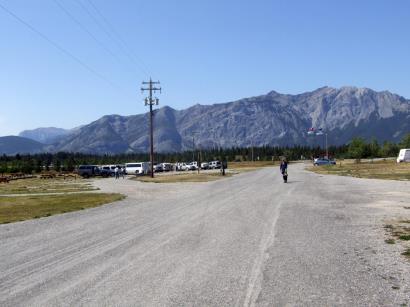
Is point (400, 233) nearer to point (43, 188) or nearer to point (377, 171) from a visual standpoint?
point (43, 188)

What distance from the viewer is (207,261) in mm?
11141

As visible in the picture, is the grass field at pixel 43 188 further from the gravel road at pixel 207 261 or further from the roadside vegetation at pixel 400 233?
the roadside vegetation at pixel 400 233

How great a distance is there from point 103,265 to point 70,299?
2711 millimetres

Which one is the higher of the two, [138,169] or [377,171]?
[138,169]

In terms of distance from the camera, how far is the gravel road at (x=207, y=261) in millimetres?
8336

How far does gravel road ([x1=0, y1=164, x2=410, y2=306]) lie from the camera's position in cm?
834

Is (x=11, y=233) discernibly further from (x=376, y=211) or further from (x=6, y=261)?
(x=376, y=211)

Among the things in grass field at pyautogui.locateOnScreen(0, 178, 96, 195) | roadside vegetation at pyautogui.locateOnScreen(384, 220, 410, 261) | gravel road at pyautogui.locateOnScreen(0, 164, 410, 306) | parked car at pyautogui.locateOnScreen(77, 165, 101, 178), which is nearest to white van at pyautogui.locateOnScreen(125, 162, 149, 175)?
parked car at pyautogui.locateOnScreen(77, 165, 101, 178)

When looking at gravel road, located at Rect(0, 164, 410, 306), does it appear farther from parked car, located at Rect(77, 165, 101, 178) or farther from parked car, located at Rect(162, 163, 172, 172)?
parked car, located at Rect(162, 163, 172, 172)

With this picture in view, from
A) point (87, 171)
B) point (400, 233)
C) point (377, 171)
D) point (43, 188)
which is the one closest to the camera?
point (400, 233)

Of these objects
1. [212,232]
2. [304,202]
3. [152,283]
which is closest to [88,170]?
[304,202]

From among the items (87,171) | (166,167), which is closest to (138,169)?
(87,171)

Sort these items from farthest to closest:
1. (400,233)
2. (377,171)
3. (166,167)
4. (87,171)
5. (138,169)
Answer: (166,167)
(138,169)
(87,171)
(377,171)
(400,233)

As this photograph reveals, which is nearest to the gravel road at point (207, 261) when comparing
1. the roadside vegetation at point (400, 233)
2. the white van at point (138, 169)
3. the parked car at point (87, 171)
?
the roadside vegetation at point (400, 233)
